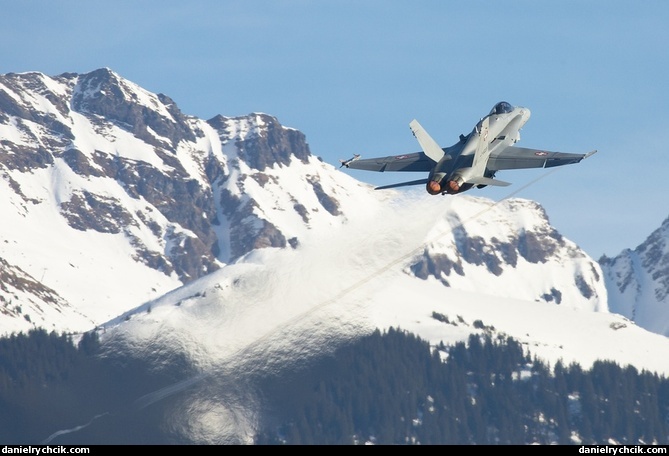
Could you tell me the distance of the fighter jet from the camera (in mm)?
124375

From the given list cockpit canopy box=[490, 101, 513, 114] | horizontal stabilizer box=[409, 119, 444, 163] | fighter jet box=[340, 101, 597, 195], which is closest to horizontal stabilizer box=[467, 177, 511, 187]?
fighter jet box=[340, 101, 597, 195]

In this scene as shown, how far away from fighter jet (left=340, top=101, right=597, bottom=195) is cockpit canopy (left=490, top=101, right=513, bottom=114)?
2.36 meters

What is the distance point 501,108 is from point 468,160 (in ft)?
45.9

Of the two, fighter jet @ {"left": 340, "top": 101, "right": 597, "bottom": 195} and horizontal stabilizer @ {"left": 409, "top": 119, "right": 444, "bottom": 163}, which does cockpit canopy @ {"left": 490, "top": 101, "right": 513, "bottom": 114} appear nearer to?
fighter jet @ {"left": 340, "top": 101, "right": 597, "bottom": 195}

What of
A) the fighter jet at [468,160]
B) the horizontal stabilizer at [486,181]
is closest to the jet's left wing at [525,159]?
the fighter jet at [468,160]

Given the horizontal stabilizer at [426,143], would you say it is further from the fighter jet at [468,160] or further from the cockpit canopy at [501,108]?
the cockpit canopy at [501,108]

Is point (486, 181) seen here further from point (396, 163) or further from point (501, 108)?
point (501, 108)

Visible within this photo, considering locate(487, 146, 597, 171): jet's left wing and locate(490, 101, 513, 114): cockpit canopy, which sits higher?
locate(490, 101, 513, 114): cockpit canopy

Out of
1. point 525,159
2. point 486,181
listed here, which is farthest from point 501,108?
point 486,181

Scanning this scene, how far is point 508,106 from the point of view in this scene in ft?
454

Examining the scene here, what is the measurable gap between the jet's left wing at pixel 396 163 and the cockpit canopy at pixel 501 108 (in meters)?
10.9
